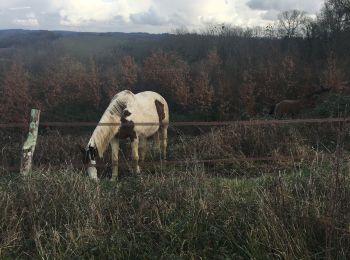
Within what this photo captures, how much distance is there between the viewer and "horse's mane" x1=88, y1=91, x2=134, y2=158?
7875 millimetres

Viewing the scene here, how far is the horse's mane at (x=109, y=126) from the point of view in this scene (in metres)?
7.88

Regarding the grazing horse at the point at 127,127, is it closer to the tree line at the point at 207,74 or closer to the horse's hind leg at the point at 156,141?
the horse's hind leg at the point at 156,141

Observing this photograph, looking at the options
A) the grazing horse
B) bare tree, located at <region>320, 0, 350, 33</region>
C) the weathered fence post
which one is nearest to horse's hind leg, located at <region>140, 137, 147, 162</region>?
the grazing horse

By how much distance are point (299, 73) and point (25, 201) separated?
2443 cm

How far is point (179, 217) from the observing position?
4176mm

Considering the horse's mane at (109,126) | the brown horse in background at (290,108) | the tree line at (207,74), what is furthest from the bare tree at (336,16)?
the horse's mane at (109,126)

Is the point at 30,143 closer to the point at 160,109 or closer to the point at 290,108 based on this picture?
the point at 160,109

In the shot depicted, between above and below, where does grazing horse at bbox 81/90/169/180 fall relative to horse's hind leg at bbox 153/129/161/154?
above

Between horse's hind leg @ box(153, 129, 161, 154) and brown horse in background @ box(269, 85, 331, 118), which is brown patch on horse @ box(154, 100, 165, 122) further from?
brown horse in background @ box(269, 85, 331, 118)

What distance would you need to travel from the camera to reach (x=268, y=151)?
934 centimetres

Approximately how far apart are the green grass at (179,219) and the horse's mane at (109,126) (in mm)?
2918

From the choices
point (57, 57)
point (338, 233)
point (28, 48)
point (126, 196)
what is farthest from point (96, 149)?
point (28, 48)

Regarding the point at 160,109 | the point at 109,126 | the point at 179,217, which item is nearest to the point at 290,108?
the point at 160,109

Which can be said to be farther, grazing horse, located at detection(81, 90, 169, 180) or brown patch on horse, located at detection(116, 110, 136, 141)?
brown patch on horse, located at detection(116, 110, 136, 141)
